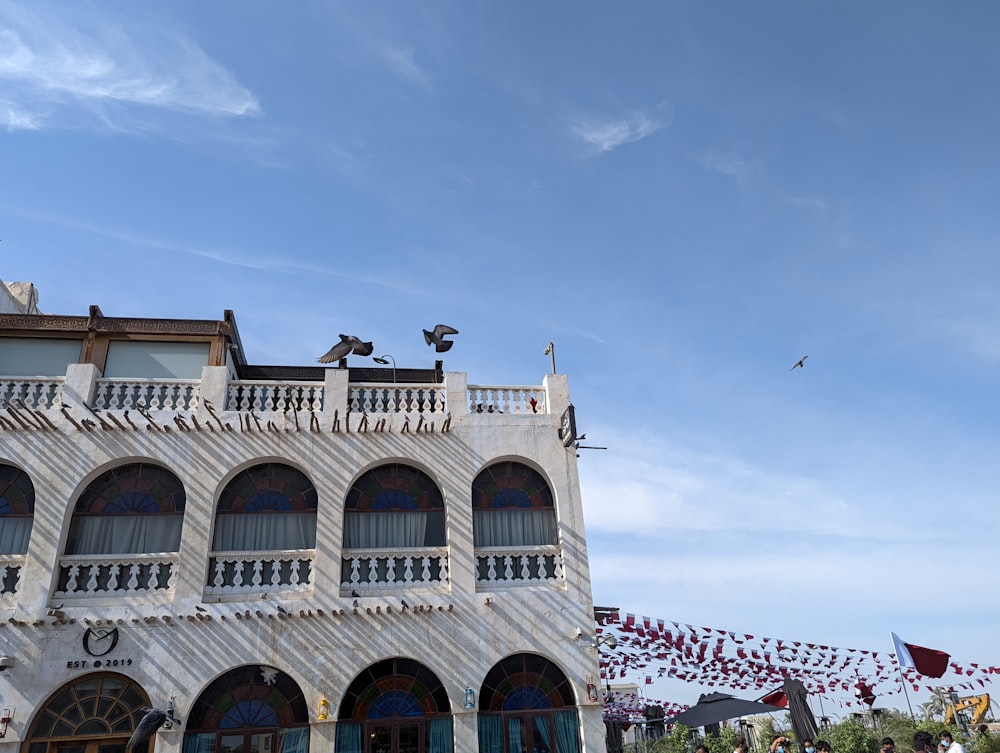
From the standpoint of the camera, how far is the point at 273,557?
1466cm

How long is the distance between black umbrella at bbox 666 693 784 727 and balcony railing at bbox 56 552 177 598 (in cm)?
1251

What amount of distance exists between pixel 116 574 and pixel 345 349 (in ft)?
24.2

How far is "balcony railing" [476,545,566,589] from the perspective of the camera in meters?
15.4

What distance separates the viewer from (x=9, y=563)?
543 inches

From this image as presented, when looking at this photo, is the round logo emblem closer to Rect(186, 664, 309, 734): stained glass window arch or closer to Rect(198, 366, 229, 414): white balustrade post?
Result: Rect(186, 664, 309, 734): stained glass window arch

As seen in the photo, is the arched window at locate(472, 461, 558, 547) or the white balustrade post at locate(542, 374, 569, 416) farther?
the white balustrade post at locate(542, 374, 569, 416)

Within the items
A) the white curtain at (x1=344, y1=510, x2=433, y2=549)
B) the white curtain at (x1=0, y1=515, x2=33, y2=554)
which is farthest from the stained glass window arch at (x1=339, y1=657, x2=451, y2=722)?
the white curtain at (x1=0, y1=515, x2=33, y2=554)

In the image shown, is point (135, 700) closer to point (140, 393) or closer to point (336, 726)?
point (336, 726)

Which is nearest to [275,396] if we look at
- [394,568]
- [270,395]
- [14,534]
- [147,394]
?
[270,395]

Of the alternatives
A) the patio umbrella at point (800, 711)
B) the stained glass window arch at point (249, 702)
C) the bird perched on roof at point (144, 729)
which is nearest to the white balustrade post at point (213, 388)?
the stained glass window arch at point (249, 702)

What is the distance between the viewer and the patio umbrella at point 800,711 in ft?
51.4

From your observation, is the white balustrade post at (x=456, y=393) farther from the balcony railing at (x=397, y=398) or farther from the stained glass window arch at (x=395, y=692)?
the stained glass window arch at (x=395, y=692)

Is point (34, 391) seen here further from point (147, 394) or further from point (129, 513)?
point (129, 513)

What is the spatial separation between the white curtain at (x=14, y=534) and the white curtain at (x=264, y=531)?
3.81 metres
